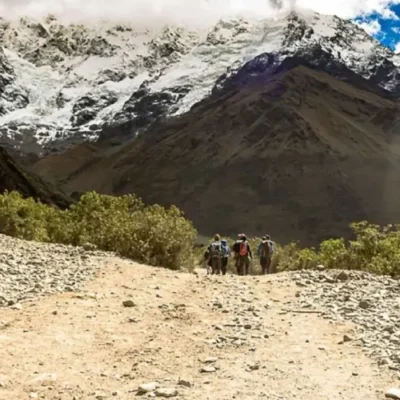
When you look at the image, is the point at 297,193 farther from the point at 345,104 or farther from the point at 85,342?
the point at 85,342

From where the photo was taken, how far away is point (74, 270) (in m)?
14.1

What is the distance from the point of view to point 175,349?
9453mm

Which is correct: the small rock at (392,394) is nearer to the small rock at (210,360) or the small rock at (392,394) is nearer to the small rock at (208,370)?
the small rock at (208,370)

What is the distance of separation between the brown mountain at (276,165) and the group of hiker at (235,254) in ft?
267

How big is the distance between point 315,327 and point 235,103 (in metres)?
180

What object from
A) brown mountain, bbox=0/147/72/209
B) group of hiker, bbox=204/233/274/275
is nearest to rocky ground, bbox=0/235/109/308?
group of hiker, bbox=204/233/274/275

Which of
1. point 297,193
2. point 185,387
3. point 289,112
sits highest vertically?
point 289,112

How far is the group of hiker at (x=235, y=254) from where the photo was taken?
20.5 meters

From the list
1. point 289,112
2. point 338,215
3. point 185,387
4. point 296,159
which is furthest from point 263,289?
point 289,112

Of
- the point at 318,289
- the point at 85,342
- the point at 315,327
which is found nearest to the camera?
the point at 85,342

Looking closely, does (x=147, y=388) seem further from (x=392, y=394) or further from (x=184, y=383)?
(x=392, y=394)

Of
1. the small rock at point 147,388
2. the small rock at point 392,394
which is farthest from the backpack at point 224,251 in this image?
the small rock at point 392,394

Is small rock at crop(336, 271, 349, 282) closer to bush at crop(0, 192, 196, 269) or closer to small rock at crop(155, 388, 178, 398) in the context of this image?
bush at crop(0, 192, 196, 269)

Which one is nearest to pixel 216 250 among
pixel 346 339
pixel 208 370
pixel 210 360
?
pixel 346 339
